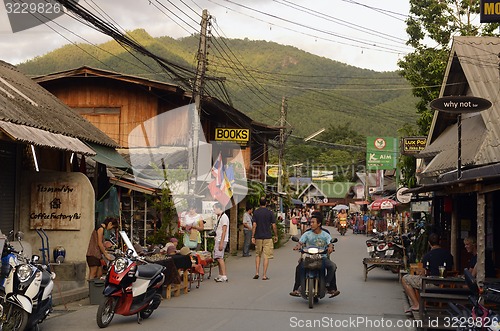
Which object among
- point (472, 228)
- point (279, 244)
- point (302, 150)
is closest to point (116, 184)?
point (472, 228)

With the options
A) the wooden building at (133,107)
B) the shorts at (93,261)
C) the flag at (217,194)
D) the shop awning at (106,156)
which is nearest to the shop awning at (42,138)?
the shop awning at (106,156)

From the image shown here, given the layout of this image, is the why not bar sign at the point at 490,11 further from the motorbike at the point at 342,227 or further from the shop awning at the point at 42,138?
the motorbike at the point at 342,227

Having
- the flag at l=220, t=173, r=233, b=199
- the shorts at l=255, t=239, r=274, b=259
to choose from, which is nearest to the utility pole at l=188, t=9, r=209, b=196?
the flag at l=220, t=173, r=233, b=199

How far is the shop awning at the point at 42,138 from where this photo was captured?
12852 mm

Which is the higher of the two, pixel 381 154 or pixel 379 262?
pixel 381 154

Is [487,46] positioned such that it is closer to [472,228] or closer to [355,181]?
[472,228]

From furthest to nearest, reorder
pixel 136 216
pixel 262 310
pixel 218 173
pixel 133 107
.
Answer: pixel 133 107, pixel 218 173, pixel 136 216, pixel 262 310

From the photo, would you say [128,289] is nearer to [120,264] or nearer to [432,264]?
[120,264]

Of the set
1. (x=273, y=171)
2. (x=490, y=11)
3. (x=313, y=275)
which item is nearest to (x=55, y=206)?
(x=313, y=275)

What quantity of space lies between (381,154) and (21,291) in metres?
34.7

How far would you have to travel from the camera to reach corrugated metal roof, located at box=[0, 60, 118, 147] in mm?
14500

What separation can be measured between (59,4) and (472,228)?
11.5 m

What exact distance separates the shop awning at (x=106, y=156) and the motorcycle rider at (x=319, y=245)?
5671 millimetres

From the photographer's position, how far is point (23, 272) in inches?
391
